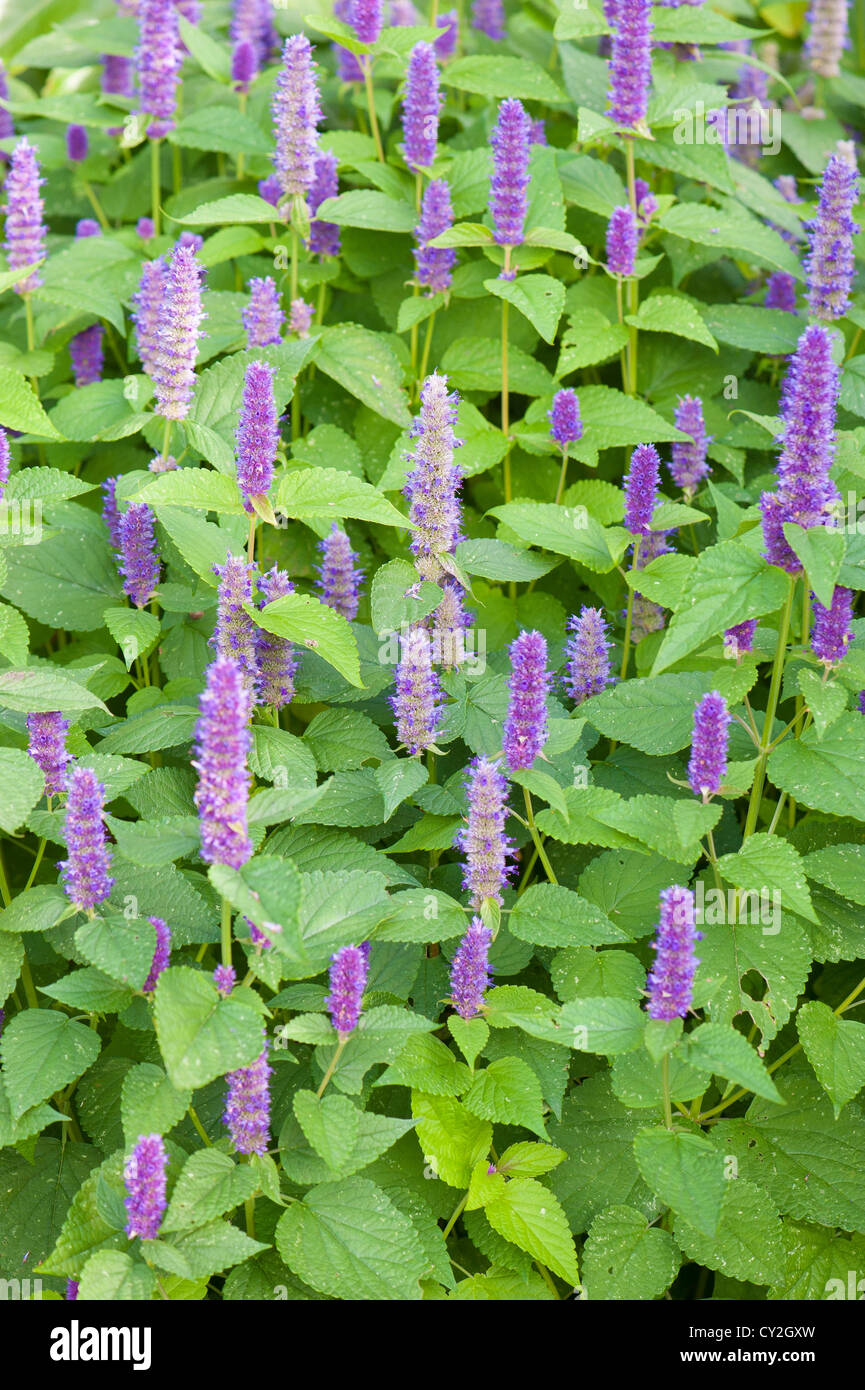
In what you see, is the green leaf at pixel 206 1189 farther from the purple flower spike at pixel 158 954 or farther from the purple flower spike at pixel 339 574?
the purple flower spike at pixel 339 574

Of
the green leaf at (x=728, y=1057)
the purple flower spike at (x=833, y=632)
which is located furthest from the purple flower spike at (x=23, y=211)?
the green leaf at (x=728, y=1057)

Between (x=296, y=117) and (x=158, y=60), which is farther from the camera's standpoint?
(x=158, y=60)

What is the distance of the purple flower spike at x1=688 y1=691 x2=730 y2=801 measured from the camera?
2400 millimetres

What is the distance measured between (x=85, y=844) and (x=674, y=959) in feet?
3.32

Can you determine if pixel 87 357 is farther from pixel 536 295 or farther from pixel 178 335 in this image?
pixel 536 295

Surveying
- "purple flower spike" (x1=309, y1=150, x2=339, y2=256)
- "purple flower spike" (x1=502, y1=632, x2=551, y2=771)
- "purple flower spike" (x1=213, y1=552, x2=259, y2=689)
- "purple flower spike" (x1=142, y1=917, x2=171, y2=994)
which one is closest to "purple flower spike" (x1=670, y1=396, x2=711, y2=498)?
"purple flower spike" (x1=309, y1=150, x2=339, y2=256)

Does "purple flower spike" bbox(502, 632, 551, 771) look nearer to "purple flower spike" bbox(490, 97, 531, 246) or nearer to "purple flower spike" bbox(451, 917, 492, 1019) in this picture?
"purple flower spike" bbox(451, 917, 492, 1019)

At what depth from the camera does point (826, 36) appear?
476cm

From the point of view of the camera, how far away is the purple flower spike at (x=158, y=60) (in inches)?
154

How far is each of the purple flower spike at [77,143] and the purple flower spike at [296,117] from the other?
1.36 meters

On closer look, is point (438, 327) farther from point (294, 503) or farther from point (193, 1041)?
point (193, 1041)

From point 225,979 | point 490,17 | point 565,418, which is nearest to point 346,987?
point 225,979

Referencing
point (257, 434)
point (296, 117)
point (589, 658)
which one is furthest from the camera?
point (296, 117)
